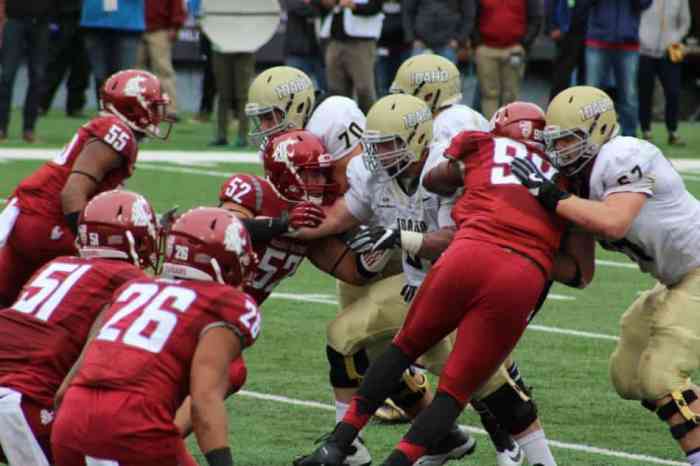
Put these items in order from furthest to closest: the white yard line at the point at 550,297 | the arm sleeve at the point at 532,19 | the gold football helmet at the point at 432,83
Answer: the arm sleeve at the point at 532,19
the white yard line at the point at 550,297
the gold football helmet at the point at 432,83

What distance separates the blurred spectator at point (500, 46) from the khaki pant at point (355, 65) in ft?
4.00

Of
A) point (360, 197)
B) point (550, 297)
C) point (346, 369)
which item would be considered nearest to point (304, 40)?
point (550, 297)

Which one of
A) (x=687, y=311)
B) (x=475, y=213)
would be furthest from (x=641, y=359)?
(x=475, y=213)

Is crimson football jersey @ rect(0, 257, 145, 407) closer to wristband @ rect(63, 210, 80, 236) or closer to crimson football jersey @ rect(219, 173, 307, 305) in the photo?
crimson football jersey @ rect(219, 173, 307, 305)

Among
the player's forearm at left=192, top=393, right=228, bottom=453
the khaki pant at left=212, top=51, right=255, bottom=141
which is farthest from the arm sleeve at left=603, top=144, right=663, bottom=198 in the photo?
the khaki pant at left=212, top=51, right=255, bottom=141

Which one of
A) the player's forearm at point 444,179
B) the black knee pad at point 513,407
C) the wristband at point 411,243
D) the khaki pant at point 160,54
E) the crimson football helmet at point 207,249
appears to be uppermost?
the crimson football helmet at point 207,249

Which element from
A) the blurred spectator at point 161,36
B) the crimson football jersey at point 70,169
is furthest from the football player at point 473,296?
the blurred spectator at point 161,36

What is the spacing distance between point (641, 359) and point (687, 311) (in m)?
0.24

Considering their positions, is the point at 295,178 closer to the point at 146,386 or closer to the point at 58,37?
the point at 146,386

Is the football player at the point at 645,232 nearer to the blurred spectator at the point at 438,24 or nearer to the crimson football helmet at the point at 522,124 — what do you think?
the crimson football helmet at the point at 522,124

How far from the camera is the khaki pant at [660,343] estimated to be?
6.12 meters

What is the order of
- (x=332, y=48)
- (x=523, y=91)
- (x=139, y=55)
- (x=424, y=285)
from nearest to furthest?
1. (x=424, y=285)
2. (x=332, y=48)
3. (x=139, y=55)
4. (x=523, y=91)

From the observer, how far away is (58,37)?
17344mm

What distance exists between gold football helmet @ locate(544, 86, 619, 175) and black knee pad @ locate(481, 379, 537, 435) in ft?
2.76
